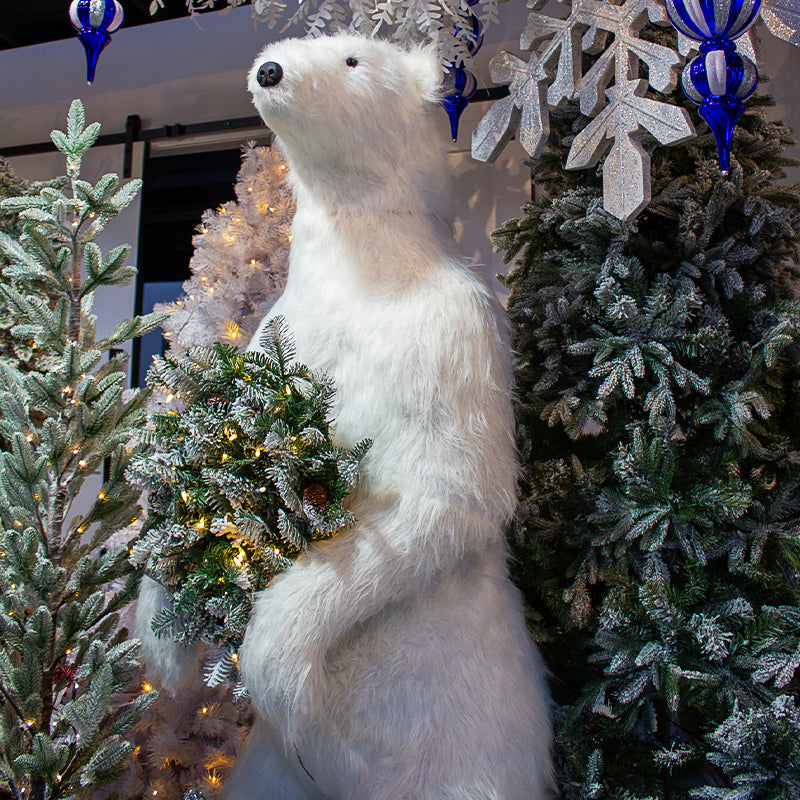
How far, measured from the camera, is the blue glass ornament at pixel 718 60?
0.79 meters

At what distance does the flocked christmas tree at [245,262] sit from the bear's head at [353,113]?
1.67 ft

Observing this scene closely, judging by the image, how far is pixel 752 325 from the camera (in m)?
1.15

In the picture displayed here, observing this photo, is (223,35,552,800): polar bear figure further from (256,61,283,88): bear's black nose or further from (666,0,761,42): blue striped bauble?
(666,0,761,42): blue striped bauble

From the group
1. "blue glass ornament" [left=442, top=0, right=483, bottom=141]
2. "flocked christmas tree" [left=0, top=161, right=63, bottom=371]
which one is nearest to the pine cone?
"blue glass ornament" [left=442, top=0, right=483, bottom=141]

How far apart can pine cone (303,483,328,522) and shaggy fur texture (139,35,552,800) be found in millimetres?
55

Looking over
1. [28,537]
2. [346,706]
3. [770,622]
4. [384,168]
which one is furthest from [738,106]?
[28,537]

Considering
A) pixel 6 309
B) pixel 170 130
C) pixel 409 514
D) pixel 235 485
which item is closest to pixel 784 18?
pixel 409 514

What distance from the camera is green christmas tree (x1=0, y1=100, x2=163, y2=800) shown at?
1034 mm

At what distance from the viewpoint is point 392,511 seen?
101 cm

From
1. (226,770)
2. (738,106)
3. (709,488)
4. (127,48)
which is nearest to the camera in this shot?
(738,106)

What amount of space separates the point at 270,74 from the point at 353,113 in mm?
130

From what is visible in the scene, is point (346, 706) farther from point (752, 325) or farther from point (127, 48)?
point (127, 48)

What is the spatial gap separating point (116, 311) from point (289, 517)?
1377 mm

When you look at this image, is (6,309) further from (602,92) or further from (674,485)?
(674,485)
